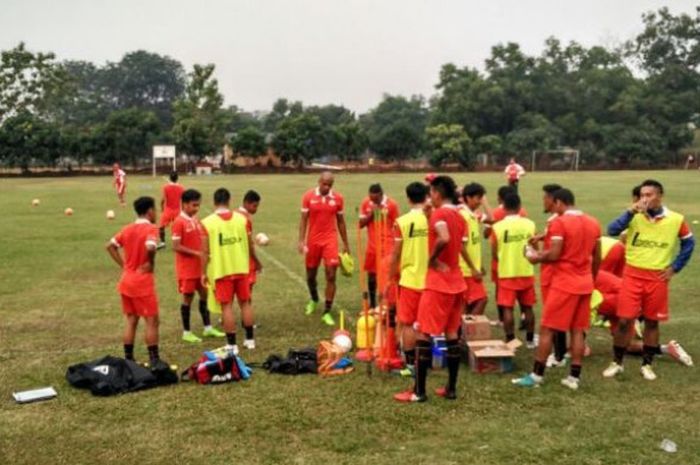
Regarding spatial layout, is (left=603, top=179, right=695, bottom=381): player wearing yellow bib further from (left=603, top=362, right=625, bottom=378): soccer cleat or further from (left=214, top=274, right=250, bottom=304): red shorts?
(left=214, top=274, right=250, bottom=304): red shorts

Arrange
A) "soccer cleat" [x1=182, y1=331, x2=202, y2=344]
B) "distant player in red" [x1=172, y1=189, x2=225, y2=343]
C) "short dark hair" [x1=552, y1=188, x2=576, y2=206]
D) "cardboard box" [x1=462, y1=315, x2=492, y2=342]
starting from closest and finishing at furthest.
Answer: "short dark hair" [x1=552, y1=188, x2=576, y2=206] → "cardboard box" [x1=462, y1=315, x2=492, y2=342] → "distant player in red" [x1=172, y1=189, x2=225, y2=343] → "soccer cleat" [x1=182, y1=331, x2=202, y2=344]

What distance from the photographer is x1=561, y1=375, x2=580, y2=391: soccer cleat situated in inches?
293

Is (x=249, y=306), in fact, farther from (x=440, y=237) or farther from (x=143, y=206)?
(x=440, y=237)

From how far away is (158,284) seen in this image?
13.5 m

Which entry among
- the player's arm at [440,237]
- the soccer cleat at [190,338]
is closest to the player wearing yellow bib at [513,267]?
the player's arm at [440,237]

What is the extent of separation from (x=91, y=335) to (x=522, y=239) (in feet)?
20.1

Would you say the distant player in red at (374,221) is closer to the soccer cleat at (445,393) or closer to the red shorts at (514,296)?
the red shorts at (514,296)

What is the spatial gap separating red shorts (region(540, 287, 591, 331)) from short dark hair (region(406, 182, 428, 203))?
1739 mm

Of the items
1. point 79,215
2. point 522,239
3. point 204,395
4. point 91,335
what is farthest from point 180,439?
A: point 79,215

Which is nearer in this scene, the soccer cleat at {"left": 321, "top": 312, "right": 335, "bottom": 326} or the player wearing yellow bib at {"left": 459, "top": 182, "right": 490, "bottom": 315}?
the player wearing yellow bib at {"left": 459, "top": 182, "right": 490, "bottom": 315}

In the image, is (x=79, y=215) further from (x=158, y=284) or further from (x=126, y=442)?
(x=126, y=442)

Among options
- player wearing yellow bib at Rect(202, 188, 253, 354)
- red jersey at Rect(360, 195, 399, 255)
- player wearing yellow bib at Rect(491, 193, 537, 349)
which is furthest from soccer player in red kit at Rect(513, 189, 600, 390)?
player wearing yellow bib at Rect(202, 188, 253, 354)

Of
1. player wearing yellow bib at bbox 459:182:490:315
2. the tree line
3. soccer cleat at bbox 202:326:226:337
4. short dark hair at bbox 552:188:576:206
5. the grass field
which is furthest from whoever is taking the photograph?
the tree line

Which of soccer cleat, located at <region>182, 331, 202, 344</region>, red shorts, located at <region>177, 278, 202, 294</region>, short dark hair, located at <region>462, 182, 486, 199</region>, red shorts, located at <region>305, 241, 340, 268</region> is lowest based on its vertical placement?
soccer cleat, located at <region>182, 331, 202, 344</region>
